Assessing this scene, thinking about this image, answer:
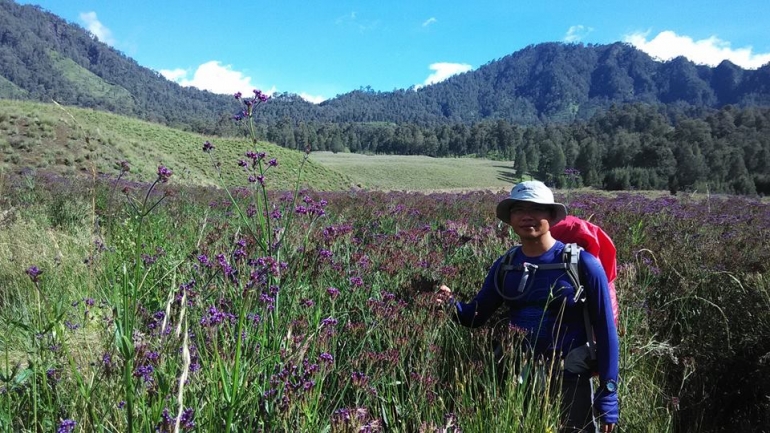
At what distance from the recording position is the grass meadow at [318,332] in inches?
55.5

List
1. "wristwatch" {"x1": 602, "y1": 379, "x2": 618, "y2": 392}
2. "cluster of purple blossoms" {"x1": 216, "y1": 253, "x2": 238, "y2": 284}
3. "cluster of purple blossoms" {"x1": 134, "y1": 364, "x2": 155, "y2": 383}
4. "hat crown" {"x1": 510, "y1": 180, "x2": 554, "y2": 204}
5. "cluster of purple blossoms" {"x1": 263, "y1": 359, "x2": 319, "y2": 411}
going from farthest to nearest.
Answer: "hat crown" {"x1": 510, "y1": 180, "x2": 554, "y2": 204} < "wristwatch" {"x1": 602, "y1": 379, "x2": 618, "y2": 392} < "cluster of purple blossoms" {"x1": 216, "y1": 253, "x2": 238, "y2": 284} < "cluster of purple blossoms" {"x1": 263, "y1": 359, "x2": 319, "y2": 411} < "cluster of purple blossoms" {"x1": 134, "y1": 364, "x2": 155, "y2": 383}

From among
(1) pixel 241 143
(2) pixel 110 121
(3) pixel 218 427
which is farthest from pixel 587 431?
(2) pixel 110 121

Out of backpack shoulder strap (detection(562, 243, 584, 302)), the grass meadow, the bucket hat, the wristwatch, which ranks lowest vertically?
the wristwatch

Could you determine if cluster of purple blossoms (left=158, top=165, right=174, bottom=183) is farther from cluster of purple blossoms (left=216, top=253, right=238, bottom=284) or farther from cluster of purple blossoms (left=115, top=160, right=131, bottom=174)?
cluster of purple blossoms (left=216, top=253, right=238, bottom=284)

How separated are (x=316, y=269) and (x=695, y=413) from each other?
2.58 m

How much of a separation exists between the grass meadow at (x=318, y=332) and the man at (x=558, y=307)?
0.60 ft

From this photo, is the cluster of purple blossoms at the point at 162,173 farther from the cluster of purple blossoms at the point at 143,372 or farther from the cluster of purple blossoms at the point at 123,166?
the cluster of purple blossoms at the point at 143,372

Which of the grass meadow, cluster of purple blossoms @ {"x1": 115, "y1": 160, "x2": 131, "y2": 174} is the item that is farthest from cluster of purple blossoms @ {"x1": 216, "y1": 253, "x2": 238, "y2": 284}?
cluster of purple blossoms @ {"x1": 115, "y1": 160, "x2": 131, "y2": 174}

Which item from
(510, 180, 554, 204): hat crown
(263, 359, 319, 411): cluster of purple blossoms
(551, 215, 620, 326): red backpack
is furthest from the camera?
(551, 215, 620, 326): red backpack

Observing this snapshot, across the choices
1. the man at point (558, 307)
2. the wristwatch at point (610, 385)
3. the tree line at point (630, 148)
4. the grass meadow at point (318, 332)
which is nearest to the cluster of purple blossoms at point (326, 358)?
the grass meadow at point (318, 332)

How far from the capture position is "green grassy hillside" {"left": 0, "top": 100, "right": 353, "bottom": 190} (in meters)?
20.1

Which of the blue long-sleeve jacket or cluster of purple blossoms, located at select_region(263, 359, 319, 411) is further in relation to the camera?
the blue long-sleeve jacket

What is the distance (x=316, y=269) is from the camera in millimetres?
2570

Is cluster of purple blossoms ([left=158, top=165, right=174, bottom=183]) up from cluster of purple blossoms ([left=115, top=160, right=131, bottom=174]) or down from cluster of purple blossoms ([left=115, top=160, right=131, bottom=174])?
down
